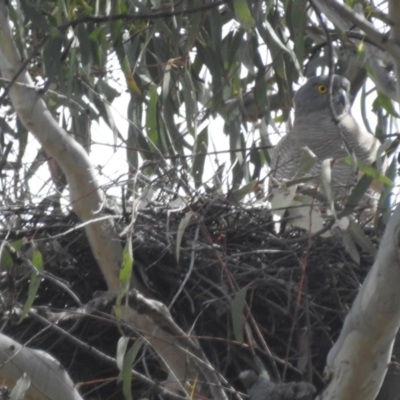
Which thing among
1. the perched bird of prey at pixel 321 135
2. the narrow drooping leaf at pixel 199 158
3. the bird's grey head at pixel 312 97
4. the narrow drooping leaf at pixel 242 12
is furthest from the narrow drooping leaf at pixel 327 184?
the bird's grey head at pixel 312 97

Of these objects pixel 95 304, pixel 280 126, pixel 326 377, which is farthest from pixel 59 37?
pixel 280 126

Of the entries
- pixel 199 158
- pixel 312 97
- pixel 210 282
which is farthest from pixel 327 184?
pixel 312 97

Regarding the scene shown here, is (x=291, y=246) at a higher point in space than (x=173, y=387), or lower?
higher

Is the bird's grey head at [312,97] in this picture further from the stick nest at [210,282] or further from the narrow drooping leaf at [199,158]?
A: the stick nest at [210,282]

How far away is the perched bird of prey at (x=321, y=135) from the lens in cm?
373

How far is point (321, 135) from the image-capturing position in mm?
4059

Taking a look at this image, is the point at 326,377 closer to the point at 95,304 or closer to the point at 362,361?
the point at 362,361

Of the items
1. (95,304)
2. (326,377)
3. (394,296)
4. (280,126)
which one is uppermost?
(280,126)

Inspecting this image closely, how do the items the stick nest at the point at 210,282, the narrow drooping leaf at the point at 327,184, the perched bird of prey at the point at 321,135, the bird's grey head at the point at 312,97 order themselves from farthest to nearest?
1. the bird's grey head at the point at 312,97
2. the perched bird of prey at the point at 321,135
3. the stick nest at the point at 210,282
4. the narrow drooping leaf at the point at 327,184

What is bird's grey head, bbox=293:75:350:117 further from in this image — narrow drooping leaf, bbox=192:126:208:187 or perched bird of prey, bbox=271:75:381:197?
narrow drooping leaf, bbox=192:126:208:187

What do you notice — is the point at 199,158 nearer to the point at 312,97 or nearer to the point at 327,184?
the point at 312,97

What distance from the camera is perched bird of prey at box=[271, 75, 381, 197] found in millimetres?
3734

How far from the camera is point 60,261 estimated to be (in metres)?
2.69

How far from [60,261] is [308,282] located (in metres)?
0.72
